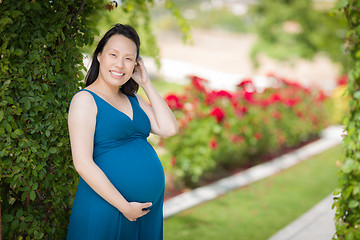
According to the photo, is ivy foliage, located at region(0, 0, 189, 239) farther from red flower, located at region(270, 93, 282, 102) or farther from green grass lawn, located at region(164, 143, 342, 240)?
red flower, located at region(270, 93, 282, 102)

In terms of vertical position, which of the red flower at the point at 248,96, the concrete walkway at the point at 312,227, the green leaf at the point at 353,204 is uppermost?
the red flower at the point at 248,96

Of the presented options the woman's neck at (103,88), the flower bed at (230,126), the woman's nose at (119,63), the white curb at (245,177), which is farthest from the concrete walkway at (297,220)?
the woman's nose at (119,63)

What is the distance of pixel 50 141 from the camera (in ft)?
8.80

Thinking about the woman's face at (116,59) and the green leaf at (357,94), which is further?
the woman's face at (116,59)

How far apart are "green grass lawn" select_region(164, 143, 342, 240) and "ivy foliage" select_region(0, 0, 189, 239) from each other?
216 centimetres

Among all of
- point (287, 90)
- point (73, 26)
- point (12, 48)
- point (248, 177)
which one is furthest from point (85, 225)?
point (287, 90)

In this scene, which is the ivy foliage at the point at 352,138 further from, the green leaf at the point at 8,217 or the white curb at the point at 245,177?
the white curb at the point at 245,177

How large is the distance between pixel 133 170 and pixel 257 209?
12.2ft

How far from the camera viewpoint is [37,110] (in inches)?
103

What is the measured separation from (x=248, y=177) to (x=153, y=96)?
4726mm

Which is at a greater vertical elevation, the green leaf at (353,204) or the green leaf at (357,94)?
the green leaf at (357,94)

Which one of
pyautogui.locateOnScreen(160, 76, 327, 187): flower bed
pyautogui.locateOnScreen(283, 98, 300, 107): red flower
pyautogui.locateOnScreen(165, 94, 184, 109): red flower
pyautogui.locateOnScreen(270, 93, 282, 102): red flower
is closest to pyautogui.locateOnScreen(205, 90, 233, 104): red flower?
pyautogui.locateOnScreen(160, 76, 327, 187): flower bed

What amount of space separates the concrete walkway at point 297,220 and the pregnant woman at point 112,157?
8.56 feet

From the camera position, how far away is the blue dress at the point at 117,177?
2.33 meters
